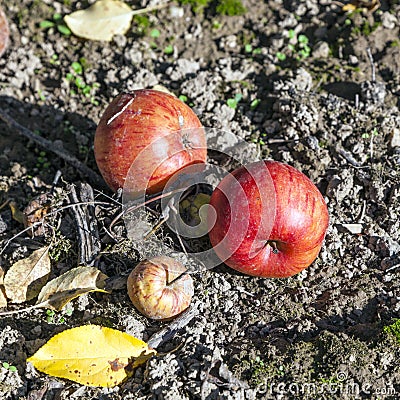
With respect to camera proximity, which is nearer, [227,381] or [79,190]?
[227,381]

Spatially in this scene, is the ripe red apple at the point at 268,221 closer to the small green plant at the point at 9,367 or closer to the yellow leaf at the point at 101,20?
the small green plant at the point at 9,367

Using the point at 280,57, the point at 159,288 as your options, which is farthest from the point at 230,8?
the point at 159,288

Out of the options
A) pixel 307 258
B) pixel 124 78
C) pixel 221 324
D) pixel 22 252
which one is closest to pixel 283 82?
pixel 124 78

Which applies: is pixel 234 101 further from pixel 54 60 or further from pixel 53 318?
pixel 53 318

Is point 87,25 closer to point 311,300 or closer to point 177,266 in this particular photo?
point 177,266

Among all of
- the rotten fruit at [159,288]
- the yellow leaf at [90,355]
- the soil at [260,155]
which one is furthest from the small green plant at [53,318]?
the rotten fruit at [159,288]

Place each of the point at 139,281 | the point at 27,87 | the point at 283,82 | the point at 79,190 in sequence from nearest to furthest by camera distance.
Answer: the point at 139,281 < the point at 79,190 < the point at 283,82 < the point at 27,87
